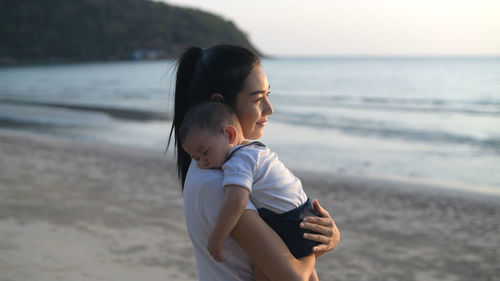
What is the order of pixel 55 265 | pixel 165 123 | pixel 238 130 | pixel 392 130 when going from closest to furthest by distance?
1. pixel 238 130
2. pixel 55 265
3. pixel 392 130
4. pixel 165 123

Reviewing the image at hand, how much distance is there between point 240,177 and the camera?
49.3 inches

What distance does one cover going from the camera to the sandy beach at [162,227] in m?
4.27

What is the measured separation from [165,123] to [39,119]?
4.93 metres

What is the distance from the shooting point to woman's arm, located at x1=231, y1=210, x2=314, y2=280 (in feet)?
4.13

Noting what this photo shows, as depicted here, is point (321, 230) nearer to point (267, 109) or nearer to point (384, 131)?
point (267, 109)

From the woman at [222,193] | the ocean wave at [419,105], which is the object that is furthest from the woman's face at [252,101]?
the ocean wave at [419,105]

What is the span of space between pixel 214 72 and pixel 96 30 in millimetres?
97386

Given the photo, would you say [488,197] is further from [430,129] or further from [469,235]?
[430,129]

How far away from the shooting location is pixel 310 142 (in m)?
12.6

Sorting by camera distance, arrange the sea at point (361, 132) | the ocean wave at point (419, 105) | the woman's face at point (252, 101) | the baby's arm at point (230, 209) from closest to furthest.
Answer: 1. the baby's arm at point (230, 209)
2. the woman's face at point (252, 101)
3. the sea at point (361, 132)
4. the ocean wave at point (419, 105)

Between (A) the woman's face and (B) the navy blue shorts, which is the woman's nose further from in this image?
(B) the navy blue shorts

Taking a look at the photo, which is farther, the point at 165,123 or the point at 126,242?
the point at 165,123

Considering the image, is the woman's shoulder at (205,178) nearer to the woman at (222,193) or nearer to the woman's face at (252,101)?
the woman at (222,193)

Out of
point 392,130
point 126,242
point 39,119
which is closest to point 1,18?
point 39,119
